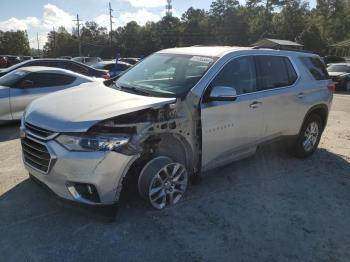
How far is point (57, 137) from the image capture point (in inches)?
144

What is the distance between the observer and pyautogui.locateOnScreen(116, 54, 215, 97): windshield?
456 centimetres

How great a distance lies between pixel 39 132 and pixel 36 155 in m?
0.25

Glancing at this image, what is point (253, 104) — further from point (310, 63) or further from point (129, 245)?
point (129, 245)

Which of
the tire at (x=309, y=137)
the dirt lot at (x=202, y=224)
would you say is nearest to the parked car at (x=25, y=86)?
the dirt lot at (x=202, y=224)

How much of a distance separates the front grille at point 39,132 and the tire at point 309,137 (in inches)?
165

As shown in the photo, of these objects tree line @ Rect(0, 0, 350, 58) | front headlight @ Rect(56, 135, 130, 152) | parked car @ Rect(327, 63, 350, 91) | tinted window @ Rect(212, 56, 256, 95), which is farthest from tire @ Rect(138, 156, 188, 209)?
tree line @ Rect(0, 0, 350, 58)

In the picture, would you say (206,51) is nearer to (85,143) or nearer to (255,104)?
(255,104)

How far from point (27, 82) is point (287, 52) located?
5646 mm

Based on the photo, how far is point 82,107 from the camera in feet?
13.1

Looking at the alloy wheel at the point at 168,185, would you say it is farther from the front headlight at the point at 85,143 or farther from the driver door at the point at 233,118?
the front headlight at the point at 85,143

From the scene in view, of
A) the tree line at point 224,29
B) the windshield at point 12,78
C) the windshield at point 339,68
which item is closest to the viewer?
the windshield at point 12,78

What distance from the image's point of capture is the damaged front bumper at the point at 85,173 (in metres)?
3.58

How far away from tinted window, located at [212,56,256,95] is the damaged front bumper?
65.0 inches

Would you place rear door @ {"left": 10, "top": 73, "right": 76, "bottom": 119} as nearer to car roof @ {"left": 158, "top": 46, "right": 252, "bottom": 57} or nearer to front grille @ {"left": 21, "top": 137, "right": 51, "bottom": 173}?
car roof @ {"left": 158, "top": 46, "right": 252, "bottom": 57}
